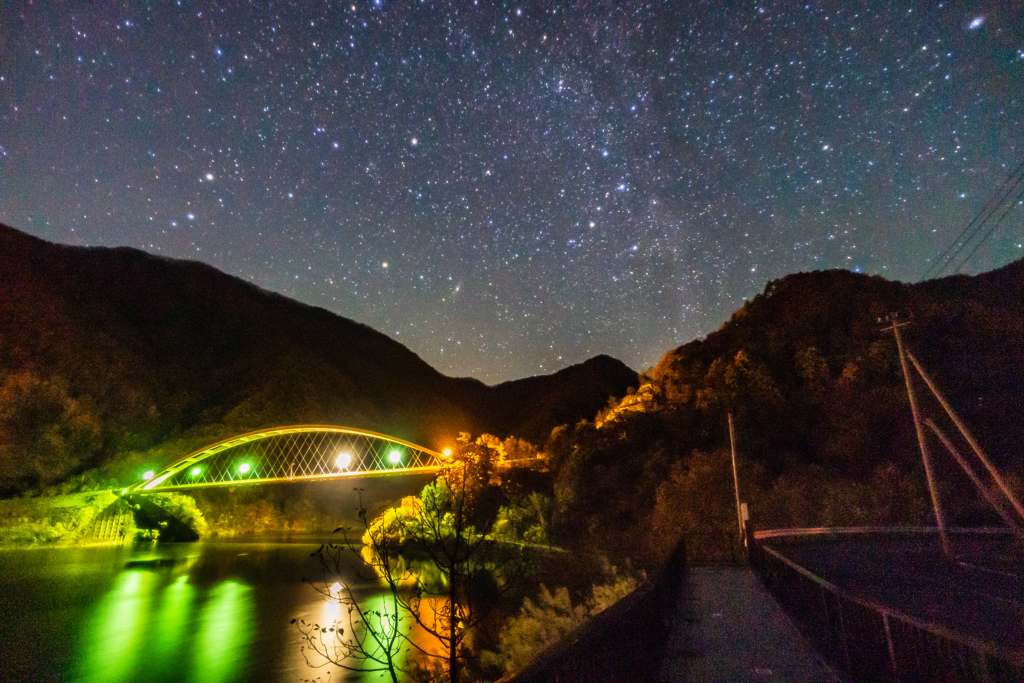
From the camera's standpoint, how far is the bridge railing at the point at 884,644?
3182 mm

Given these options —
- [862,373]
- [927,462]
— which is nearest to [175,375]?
[862,373]

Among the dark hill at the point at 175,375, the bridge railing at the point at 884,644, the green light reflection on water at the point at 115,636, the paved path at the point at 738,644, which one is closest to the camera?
the bridge railing at the point at 884,644

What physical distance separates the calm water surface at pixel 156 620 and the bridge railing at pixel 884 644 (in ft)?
47.1

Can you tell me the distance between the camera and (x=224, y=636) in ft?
75.9

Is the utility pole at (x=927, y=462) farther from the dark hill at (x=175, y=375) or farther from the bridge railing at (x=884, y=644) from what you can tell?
the dark hill at (x=175, y=375)

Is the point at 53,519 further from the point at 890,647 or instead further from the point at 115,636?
the point at 890,647

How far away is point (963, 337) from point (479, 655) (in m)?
43.0

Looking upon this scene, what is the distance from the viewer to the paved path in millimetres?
6098

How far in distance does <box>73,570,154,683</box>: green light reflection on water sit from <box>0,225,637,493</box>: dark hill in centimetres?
4935

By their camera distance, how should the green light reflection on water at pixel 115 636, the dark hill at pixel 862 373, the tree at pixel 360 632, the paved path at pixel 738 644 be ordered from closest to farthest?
1. the paved path at pixel 738 644
2. the tree at pixel 360 632
3. the green light reflection on water at pixel 115 636
4. the dark hill at pixel 862 373

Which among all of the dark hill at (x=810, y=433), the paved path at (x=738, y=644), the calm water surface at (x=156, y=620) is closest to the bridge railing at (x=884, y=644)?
the paved path at (x=738, y=644)

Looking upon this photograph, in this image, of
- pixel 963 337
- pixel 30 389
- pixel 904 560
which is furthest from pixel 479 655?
pixel 30 389

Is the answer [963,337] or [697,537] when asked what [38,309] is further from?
[963,337]

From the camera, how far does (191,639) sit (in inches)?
904
